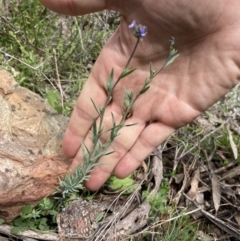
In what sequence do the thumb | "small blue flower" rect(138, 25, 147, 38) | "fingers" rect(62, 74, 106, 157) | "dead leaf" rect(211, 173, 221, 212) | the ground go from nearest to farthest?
"small blue flower" rect(138, 25, 147, 38), the thumb, "fingers" rect(62, 74, 106, 157), the ground, "dead leaf" rect(211, 173, 221, 212)

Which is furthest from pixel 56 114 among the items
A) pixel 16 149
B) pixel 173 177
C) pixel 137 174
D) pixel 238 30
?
pixel 238 30

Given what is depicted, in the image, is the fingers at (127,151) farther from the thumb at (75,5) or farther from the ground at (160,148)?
the thumb at (75,5)

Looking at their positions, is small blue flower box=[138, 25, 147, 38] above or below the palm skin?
above

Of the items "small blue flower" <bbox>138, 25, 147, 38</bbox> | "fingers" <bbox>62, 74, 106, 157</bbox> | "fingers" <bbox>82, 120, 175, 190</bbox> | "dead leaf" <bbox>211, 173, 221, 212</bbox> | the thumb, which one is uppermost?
"small blue flower" <bbox>138, 25, 147, 38</bbox>

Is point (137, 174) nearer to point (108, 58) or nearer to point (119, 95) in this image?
point (119, 95)

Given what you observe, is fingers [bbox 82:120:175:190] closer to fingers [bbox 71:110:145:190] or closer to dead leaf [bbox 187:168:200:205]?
fingers [bbox 71:110:145:190]

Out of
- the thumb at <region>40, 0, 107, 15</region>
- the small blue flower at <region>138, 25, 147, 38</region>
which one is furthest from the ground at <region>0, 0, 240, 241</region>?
the small blue flower at <region>138, 25, 147, 38</region>

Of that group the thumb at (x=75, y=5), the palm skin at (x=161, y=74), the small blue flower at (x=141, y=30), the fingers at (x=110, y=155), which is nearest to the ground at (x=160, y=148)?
the fingers at (x=110, y=155)

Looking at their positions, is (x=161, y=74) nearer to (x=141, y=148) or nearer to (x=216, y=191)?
(x=141, y=148)
